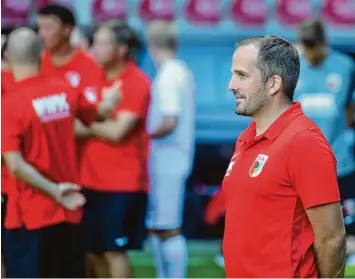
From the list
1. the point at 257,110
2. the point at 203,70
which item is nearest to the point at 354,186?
the point at 203,70

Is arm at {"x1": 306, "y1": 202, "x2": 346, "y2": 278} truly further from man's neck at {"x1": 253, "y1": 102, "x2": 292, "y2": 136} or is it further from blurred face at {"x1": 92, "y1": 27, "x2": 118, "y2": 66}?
blurred face at {"x1": 92, "y1": 27, "x2": 118, "y2": 66}

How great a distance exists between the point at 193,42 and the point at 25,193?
232 cm

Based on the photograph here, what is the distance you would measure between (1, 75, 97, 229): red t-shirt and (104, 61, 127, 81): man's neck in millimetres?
758

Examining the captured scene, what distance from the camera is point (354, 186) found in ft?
22.0

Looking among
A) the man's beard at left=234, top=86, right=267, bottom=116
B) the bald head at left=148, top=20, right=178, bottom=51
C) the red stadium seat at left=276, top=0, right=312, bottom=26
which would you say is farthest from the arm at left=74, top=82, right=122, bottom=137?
the man's beard at left=234, top=86, right=267, bottom=116

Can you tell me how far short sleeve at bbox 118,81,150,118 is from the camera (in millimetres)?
5594

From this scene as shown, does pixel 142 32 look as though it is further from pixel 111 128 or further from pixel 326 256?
pixel 326 256

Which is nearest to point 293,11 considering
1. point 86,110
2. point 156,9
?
point 156,9

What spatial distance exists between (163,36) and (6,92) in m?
1.62

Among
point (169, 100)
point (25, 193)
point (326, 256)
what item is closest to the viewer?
point (326, 256)

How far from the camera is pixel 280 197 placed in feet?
9.50

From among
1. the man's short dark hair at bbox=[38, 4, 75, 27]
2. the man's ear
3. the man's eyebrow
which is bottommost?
the man's ear

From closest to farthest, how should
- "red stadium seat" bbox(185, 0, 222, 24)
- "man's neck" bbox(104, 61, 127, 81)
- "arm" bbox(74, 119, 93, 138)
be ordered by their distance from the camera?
"arm" bbox(74, 119, 93, 138) → "man's neck" bbox(104, 61, 127, 81) → "red stadium seat" bbox(185, 0, 222, 24)

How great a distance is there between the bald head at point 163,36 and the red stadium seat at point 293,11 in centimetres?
82
